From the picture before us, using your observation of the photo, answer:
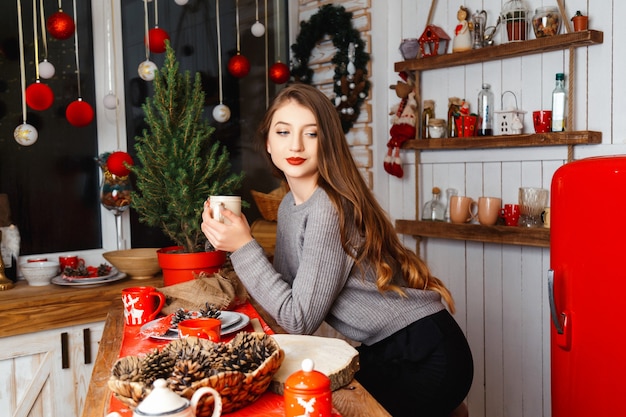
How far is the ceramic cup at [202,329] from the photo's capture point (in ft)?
4.32

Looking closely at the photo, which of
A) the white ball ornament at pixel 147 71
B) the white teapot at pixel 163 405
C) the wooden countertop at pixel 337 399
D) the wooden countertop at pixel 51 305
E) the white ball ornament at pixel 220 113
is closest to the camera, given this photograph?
the white teapot at pixel 163 405

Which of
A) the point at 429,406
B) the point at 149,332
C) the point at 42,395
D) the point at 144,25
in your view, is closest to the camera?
the point at 149,332

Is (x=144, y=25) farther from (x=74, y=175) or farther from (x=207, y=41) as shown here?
(x=74, y=175)

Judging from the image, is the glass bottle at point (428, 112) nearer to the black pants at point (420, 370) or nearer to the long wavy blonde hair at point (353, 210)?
the long wavy blonde hair at point (353, 210)

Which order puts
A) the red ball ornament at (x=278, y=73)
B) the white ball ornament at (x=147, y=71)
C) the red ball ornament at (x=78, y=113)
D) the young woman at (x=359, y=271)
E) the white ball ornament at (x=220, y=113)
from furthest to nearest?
the red ball ornament at (x=278, y=73) < the white ball ornament at (x=220, y=113) < the white ball ornament at (x=147, y=71) < the red ball ornament at (x=78, y=113) < the young woman at (x=359, y=271)

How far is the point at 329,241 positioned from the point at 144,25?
2057mm

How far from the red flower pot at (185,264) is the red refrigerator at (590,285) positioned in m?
1.05

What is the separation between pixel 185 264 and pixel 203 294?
264 mm

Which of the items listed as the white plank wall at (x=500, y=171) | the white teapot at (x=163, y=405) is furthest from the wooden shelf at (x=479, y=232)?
the white teapot at (x=163, y=405)

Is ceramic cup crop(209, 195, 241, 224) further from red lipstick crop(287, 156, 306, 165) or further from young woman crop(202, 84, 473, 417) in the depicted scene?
red lipstick crop(287, 156, 306, 165)

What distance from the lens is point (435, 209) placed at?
10.4ft

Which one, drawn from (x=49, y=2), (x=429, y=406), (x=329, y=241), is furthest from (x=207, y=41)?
(x=429, y=406)

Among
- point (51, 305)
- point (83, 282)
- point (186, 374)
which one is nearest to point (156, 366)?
point (186, 374)

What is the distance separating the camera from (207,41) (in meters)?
3.39
